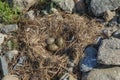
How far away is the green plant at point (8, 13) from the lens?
4.66 metres

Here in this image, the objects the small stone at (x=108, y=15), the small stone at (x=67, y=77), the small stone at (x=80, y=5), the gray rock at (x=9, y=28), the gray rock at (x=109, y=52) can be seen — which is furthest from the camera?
the small stone at (x=80, y=5)

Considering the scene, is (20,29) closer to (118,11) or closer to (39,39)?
(39,39)

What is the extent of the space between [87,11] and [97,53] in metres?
0.78

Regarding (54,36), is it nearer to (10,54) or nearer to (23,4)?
(10,54)

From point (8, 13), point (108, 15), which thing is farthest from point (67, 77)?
point (8, 13)

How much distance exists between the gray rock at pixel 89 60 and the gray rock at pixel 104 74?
78 mm

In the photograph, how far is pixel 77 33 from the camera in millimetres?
4352

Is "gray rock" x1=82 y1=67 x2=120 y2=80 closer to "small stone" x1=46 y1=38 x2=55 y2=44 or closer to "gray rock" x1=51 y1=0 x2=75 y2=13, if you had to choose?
"small stone" x1=46 y1=38 x2=55 y2=44

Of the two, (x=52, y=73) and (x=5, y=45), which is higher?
(x=5, y=45)

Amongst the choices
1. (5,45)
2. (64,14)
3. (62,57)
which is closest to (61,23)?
(64,14)

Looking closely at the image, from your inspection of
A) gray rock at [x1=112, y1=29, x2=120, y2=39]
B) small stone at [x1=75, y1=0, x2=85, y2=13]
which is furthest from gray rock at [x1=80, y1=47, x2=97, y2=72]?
small stone at [x1=75, y1=0, x2=85, y2=13]

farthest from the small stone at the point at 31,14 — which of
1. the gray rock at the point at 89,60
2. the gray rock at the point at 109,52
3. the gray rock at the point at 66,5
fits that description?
the gray rock at the point at 109,52

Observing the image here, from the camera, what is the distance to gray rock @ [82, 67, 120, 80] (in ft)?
13.0

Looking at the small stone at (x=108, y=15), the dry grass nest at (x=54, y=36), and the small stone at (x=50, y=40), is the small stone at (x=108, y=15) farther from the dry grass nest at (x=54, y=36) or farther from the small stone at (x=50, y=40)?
the small stone at (x=50, y=40)
